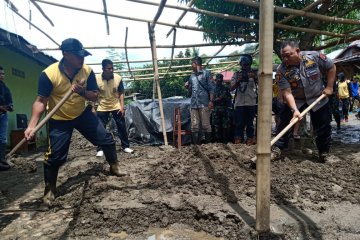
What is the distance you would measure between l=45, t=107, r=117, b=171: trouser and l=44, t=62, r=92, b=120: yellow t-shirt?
77mm

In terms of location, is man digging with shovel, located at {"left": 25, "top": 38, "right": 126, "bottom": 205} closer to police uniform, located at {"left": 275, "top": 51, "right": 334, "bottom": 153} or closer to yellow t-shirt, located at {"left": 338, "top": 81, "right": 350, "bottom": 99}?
police uniform, located at {"left": 275, "top": 51, "right": 334, "bottom": 153}

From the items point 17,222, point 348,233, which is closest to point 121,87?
point 17,222

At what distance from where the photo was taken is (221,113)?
251 inches

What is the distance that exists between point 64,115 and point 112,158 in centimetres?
85

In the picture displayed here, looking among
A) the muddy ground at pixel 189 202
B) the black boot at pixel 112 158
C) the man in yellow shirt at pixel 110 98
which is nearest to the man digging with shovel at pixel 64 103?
the black boot at pixel 112 158

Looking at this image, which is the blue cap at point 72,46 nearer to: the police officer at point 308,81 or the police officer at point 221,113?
the police officer at point 308,81

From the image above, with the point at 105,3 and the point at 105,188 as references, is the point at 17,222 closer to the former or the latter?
the point at 105,188

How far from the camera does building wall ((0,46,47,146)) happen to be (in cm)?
695

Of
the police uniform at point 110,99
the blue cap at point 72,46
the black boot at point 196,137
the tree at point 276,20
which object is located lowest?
the black boot at point 196,137

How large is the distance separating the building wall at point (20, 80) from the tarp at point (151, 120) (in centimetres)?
265

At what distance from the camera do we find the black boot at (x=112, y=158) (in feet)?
12.6

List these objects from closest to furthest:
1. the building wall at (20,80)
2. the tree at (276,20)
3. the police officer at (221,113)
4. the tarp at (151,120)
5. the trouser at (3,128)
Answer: the trouser at (3,128) → the tree at (276,20) → the police officer at (221,113) → the building wall at (20,80) → the tarp at (151,120)

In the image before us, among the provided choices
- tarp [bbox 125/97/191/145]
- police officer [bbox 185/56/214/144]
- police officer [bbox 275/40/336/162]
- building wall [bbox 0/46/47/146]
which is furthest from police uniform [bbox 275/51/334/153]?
building wall [bbox 0/46/47/146]

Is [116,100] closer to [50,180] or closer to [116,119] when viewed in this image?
[116,119]
